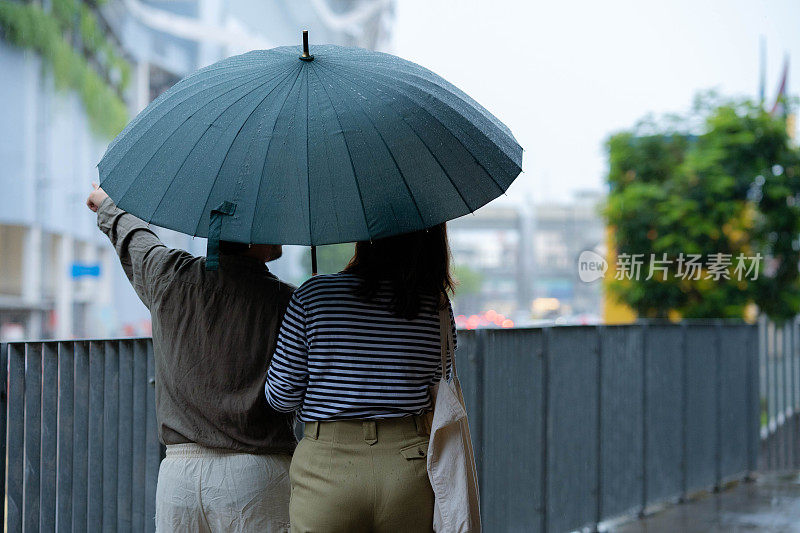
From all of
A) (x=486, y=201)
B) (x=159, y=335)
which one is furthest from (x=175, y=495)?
(x=486, y=201)

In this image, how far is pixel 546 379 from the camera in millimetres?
5734

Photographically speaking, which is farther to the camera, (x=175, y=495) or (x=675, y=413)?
(x=675, y=413)

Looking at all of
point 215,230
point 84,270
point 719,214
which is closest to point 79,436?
point 215,230

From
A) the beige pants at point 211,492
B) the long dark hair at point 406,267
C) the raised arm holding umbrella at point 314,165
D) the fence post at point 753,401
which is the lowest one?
the fence post at point 753,401

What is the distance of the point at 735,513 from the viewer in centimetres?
723

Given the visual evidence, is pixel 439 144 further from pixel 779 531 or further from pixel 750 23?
pixel 750 23

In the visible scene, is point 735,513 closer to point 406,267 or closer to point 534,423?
point 534,423

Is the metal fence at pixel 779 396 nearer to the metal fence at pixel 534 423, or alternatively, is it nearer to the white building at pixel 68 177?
the metal fence at pixel 534 423

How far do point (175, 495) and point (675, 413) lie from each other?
18.7 ft

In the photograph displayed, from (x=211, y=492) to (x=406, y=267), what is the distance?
87 cm

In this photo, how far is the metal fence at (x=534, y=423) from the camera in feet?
11.4

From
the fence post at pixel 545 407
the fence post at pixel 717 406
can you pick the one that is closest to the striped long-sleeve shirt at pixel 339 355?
the fence post at pixel 545 407

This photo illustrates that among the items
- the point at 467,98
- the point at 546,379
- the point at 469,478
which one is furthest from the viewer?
the point at 546,379

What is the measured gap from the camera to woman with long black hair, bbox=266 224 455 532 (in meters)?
2.52
